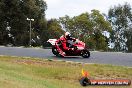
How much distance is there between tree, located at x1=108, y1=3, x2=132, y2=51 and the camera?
3157 inches

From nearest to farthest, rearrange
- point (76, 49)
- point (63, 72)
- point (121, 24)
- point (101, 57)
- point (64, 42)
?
point (63, 72)
point (101, 57)
point (76, 49)
point (64, 42)
point (121, 24)

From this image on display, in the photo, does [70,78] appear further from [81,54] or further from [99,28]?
[99,28]

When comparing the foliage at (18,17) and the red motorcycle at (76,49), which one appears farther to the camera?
the foliage at (18,17)

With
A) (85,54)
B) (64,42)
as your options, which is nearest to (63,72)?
(85,54)

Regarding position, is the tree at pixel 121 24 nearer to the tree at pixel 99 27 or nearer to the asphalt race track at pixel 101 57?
the tree at pixel 99 27

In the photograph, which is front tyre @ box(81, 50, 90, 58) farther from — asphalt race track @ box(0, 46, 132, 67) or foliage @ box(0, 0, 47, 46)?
foliage @ box(0, 0, 47, 46)

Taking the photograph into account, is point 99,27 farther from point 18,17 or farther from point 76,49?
point 76,49

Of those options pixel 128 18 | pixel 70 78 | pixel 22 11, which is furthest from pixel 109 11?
pixel 70 78

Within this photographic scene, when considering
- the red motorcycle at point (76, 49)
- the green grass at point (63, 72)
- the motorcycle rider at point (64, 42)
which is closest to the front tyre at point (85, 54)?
the red motorcycle at point (76, 49)

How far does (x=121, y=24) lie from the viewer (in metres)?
81.7

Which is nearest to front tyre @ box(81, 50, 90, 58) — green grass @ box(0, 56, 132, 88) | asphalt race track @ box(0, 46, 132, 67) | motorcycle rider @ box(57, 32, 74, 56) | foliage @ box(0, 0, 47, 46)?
asphalt race track @ box(0, 46, 132, 67)

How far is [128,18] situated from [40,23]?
53.5 ft

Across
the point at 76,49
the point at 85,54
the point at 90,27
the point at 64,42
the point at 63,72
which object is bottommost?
the point at 63,72

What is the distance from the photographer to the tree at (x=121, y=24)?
8019cm
